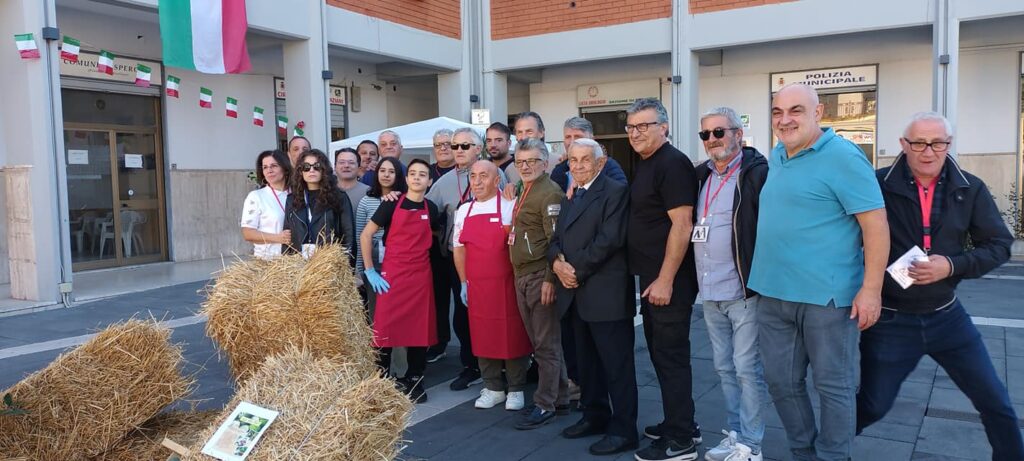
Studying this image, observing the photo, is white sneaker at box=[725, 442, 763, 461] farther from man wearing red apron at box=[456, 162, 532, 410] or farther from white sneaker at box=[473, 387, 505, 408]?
white sneaker at box=[473, 387, 505, 408]

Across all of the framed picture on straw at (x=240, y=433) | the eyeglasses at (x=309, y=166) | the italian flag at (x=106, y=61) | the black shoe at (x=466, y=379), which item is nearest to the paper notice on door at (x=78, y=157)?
the italian flag at (x=106, y=61)

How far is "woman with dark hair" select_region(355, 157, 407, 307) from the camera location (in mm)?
5445

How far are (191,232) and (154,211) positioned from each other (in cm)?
70

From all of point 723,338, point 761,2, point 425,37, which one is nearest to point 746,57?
point 761,2

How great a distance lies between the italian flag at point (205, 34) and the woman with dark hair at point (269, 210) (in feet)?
18.9

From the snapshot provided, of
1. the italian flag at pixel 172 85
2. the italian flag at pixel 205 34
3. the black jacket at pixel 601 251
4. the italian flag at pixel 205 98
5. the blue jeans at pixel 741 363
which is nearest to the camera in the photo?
the blue jeans at pixel 741 363

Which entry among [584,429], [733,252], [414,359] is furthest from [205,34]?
[733,252]

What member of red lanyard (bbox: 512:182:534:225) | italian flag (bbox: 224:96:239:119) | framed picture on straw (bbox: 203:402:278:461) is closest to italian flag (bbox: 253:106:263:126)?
italian flag (bbox: 224:96:239:119)

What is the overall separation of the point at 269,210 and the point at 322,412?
110 inches

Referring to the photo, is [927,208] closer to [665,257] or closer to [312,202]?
[665,257]

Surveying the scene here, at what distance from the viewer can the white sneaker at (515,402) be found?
4.95m

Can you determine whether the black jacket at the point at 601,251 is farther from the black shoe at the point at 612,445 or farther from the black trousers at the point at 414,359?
the black trousers at the point at 414,359

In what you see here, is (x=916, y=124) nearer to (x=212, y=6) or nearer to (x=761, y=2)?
(x=212, y=6)

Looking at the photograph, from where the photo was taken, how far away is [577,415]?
16.0ft
